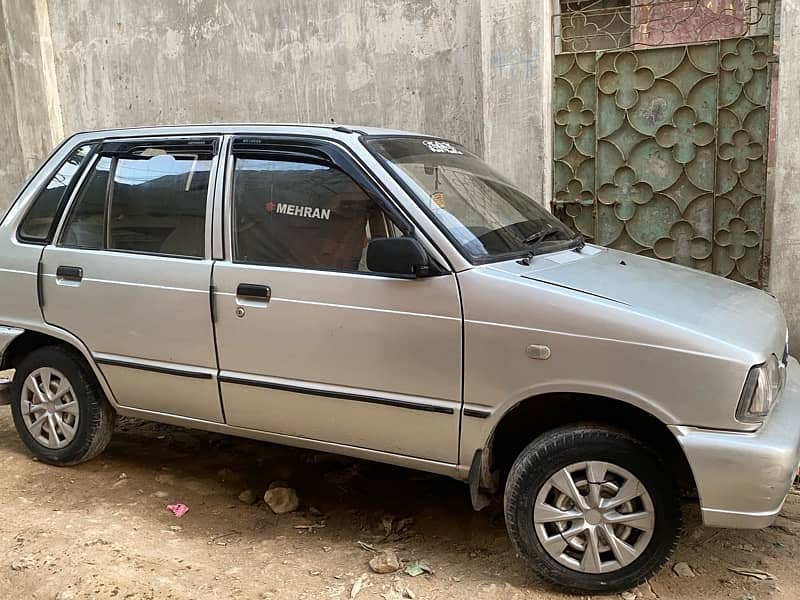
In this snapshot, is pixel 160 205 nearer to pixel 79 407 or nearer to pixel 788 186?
pixel 79 407

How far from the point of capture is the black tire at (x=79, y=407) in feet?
13.9

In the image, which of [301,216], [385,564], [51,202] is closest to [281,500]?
[385,564]

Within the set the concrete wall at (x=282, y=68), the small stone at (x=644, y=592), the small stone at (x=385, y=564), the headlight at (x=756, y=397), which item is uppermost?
the concrete wall at (x=282, y=68)

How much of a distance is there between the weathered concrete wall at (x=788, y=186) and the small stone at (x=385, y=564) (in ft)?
13.6

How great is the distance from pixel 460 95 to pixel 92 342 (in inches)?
173

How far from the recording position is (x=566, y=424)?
10.2ft

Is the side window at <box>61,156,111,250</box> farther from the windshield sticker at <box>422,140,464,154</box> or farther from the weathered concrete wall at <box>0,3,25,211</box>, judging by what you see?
the weathered concrete wall at <box>0,3,25,211</box>

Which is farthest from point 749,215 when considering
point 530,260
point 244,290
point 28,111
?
point 28,111

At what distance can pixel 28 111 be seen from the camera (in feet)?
31.9

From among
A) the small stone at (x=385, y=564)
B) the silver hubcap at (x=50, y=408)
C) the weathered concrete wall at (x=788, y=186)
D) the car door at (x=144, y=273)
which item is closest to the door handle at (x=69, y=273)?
the car door at (x=144, y=273)

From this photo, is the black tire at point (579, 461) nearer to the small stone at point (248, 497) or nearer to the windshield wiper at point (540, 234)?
the windshield wiper at point (540, 234)

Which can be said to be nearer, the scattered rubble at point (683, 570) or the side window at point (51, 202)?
the scattered rubble at point (683, 570)

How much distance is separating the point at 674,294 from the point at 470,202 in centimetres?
105

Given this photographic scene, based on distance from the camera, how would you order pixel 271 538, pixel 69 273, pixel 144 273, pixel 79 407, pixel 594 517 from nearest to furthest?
pixel 594 517 → pixel 271 538 → pixel 144 273 → pixel 69 273 → pixel 79 407
